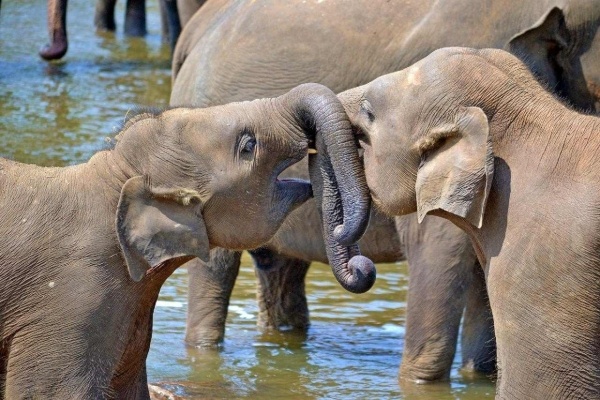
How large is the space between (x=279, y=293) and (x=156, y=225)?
3.23 meters

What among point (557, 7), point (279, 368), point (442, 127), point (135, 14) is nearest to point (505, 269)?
point (442, 127)

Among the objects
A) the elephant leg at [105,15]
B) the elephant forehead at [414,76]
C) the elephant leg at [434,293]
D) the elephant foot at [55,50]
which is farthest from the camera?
the elephant leg at [105,15]

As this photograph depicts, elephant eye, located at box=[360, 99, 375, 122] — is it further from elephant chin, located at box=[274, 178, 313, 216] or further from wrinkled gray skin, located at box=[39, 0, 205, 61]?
wrinkled gray skin, located at box=[39, 0, 205, 61]

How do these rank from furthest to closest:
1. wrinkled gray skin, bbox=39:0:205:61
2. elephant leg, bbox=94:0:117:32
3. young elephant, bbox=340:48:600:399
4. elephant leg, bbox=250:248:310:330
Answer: elephant leg, bbox=94:0:117:32
wrinkled gray skin, bbox=39:0:205:61
elephant leg, bbox=250:248:310:330
young elephant, bbox=340:48:600:399

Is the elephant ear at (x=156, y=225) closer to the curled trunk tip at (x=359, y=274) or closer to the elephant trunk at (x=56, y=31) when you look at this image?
the curled trunk tip at (x=359, y=274)

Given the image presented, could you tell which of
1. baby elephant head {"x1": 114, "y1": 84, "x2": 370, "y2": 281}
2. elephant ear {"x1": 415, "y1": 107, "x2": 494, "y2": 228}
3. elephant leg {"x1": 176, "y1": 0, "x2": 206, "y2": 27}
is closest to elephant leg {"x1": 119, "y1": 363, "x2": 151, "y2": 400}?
baby elephant head {"x1": 114, "y1": 84, "x2": 370, "y2": 281}

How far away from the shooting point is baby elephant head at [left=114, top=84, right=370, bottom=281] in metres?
5.13

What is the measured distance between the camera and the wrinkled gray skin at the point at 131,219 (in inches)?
201

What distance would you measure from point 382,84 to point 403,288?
3.80 metres

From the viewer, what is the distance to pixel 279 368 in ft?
24.6

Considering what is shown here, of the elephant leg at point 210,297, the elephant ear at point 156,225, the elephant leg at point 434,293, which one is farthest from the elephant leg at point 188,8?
the elephant ear at point 156,225

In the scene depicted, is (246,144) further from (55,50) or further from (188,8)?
(188,8)

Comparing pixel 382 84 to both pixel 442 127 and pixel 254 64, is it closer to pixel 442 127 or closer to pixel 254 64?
pixel 442 127

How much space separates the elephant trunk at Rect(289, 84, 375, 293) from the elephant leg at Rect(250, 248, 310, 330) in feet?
9.66
